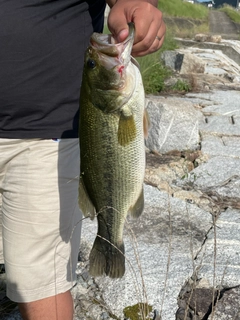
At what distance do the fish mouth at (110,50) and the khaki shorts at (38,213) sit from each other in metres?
0.47

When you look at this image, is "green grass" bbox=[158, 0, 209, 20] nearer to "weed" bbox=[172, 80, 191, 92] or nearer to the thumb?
"weed" bbox=[172, 80, 191, 92]

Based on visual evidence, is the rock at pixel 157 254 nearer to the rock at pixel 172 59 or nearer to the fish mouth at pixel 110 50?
the fish mouth at pixel 110 50

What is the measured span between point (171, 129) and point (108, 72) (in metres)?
3.58

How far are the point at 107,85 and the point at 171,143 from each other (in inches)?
140

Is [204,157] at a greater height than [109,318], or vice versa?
[109,318]

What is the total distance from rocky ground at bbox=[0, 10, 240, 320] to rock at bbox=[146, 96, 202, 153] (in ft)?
0.03

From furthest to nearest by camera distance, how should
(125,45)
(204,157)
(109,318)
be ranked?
(204,157) → (109,318) → (125,45)

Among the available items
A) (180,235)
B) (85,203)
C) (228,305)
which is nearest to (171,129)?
(180,235)

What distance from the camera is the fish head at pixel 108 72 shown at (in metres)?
1.73

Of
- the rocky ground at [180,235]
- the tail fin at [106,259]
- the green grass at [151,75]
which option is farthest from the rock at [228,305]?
the green grass at [151,75]

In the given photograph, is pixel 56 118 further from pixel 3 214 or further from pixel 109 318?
pixel 109 318

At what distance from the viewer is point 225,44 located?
56.8ft

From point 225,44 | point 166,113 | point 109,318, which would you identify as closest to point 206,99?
point 166,113

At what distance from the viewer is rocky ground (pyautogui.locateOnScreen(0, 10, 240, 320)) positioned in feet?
8.73
